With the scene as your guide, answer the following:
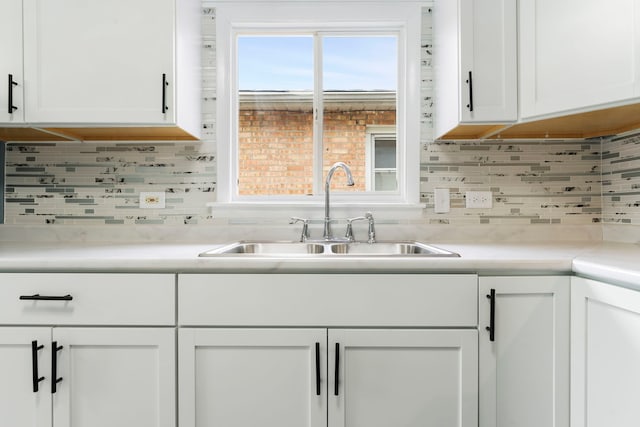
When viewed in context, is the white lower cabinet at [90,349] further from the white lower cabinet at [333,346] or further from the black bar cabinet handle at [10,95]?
the black bar cabinet handle at [10,95]

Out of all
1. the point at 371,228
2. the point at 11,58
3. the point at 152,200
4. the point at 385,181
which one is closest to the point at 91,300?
the point at 152,200

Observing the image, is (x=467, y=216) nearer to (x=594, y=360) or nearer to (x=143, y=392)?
(x=594, y=360)

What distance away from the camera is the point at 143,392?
1.33 meters

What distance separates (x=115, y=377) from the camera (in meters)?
1.32

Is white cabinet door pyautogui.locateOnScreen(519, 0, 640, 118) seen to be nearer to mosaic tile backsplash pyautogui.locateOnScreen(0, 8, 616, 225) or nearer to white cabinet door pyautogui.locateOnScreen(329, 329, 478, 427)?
mosaic tile backsplash pyautogui.locateOnScreen(0, 8, 616, 225)

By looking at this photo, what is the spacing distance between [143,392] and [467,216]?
1.57 metres

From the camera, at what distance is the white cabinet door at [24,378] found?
132cm

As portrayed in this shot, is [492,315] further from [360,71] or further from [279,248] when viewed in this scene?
[360,71]

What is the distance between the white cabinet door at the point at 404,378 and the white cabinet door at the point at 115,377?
0.56 meters

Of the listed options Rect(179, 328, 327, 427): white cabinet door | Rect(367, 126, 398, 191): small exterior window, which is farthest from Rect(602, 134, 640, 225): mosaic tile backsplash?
Rect(179, 328, 327, 427): white cabinet door

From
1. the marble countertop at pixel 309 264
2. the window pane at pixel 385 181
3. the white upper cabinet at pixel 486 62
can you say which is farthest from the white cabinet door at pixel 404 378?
the window pane at pixel 385 181

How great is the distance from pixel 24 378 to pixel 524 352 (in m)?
1.67

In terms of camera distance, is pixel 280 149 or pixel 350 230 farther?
pixel 280 149

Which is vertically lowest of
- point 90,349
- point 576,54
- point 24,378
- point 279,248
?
point 24,378
